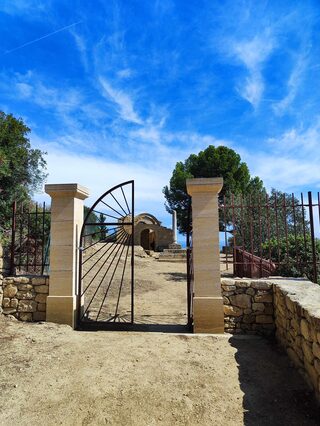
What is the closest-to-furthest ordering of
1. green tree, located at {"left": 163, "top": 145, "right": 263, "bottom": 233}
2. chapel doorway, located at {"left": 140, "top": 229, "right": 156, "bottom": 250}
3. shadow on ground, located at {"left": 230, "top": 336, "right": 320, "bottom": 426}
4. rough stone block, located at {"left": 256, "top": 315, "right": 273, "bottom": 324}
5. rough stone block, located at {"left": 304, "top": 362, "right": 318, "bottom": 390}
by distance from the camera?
1. shadow on ground, located at {"left": 230, "top": 336, "right": 320, "bottom": 426}
2. rough stone block, located at {"left": 304, "top": 362, "right": 318, "bottom": 390}
3. rough stone block, located at {"left": 256, "top": 315, "right": 273, "bottom": 324}
4. green tree, located at {"left": 163, "top": 145, "right": 263, "bottom": 233}
5. chapel doorway, located at {"left": 140, "top": 229, "right": 156, "bottom": 250}

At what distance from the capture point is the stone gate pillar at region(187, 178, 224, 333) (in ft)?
15.2

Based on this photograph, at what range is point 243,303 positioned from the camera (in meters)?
4.67

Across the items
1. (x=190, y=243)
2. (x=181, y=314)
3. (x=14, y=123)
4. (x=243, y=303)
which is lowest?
(x=181, y=314)

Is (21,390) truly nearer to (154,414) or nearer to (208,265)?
(154,414)

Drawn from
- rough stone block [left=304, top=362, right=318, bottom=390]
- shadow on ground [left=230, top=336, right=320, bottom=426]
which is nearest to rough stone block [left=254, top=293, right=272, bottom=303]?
shadow on ground [left=230, top=336, right=320, bottom=426]

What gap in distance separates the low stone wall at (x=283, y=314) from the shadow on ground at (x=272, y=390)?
0.43 ft

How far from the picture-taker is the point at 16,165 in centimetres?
1234

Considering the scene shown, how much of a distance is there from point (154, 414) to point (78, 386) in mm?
925

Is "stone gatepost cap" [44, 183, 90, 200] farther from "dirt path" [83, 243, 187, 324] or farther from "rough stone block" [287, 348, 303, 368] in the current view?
"rough stone block" [287, 348, 303, 368]

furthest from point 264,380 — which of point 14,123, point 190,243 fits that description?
point 14,123

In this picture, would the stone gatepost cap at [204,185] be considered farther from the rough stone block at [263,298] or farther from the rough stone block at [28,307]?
the rough stone block at [28,307]

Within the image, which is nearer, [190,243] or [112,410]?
[112,410]

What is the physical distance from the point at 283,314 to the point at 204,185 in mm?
2235

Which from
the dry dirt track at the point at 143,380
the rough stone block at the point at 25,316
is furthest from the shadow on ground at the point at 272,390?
the rough stone block at the point at 25,316
